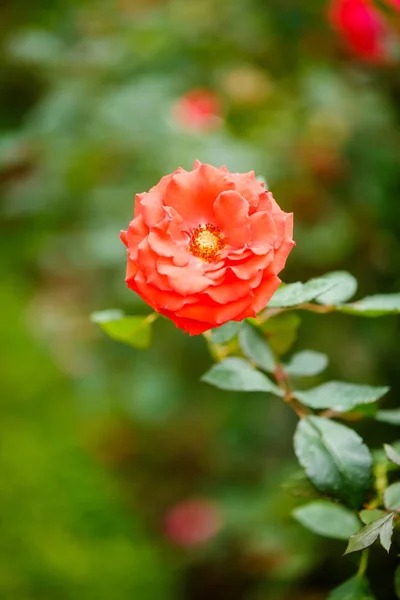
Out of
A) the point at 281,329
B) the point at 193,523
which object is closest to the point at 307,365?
the point at 281,329

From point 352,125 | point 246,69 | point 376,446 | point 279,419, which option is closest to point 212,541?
point 279,419

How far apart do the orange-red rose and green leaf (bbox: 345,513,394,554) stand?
18 cm

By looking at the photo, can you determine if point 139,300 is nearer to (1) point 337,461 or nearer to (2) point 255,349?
(2) point 255,349

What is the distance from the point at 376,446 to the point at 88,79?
1133 mm

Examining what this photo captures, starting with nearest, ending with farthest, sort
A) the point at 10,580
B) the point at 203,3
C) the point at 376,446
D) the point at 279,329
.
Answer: the point at 279,329
the point at 376,446
the point at 10,580
the point at 203,3

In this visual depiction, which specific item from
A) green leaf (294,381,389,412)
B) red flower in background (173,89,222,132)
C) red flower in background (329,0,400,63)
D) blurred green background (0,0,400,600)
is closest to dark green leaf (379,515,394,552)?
green leaf (294,381,389,412)

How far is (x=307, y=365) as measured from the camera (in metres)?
0.67

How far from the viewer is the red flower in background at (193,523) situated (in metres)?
1.51

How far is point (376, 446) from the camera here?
3.43 ft

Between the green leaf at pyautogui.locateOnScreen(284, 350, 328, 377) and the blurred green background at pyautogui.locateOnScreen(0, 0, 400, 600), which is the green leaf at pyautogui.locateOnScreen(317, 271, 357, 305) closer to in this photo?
the green leaf at pyautogui.locateOnScreen(284, 350, 328, 377)

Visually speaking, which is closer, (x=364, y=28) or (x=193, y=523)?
(x=364, y=28)

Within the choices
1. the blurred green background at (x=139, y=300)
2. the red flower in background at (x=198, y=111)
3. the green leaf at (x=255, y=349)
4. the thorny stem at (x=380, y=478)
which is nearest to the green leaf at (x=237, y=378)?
the green leaf at (x=255, y=349)

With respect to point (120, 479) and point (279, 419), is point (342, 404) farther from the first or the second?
point (120, 479)

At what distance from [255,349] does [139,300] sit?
0.98 meters
